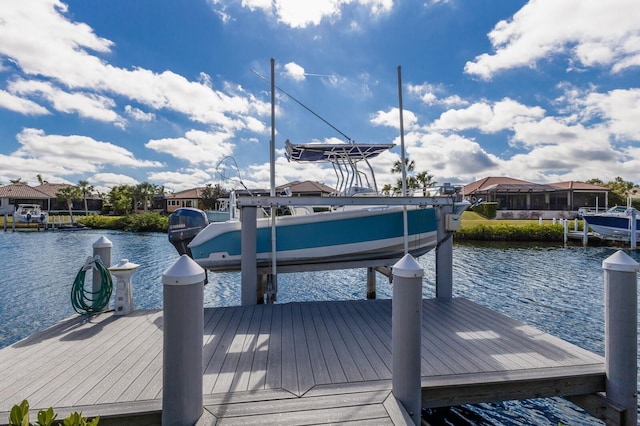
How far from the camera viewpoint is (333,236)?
5.97 metres

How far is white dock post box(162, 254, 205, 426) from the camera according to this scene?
2068mm

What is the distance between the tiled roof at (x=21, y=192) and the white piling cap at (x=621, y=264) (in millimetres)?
61504

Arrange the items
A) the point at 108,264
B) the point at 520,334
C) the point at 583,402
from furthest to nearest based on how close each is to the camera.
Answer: the point at 108,264, the point at 520,334, the point at 583,402

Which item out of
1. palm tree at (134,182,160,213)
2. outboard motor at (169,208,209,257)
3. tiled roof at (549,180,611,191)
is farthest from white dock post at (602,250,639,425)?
palm tree at (134,182,160,213)

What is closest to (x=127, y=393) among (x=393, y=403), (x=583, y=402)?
(x=393, y=403)

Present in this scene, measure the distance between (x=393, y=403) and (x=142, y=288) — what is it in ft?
32.3

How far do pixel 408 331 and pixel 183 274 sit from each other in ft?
5.20

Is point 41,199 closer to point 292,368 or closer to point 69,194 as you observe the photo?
point 69,194

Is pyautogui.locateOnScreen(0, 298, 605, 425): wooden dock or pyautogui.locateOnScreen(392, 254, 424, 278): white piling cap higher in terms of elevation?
pyautogui.locateOnScreen(392, 254, 424, 278): white piling cap

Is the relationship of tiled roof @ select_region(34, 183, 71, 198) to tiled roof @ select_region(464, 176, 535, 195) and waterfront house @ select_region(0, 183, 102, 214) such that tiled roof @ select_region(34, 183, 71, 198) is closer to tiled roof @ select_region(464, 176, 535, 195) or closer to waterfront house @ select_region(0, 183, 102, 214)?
waterfront house @ select_region(0, 183, 102, 214)

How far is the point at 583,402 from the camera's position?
309cm

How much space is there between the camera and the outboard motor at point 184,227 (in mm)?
6871

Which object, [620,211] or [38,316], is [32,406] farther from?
[620,211]

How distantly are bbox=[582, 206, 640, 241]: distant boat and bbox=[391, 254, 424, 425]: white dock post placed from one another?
932 inches
